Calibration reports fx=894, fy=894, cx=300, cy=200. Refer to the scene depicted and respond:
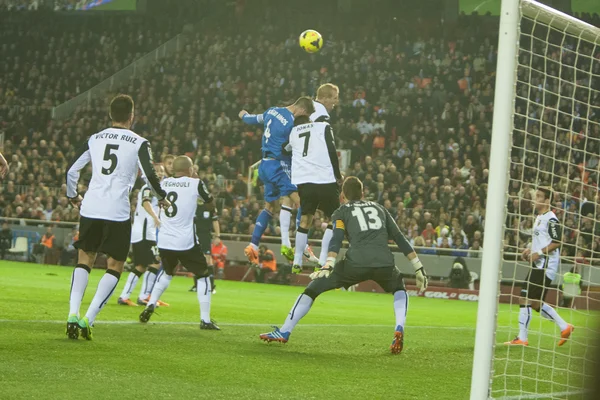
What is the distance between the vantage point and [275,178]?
37.6 ft

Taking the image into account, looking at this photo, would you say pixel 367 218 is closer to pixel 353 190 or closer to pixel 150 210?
pixel 353 190

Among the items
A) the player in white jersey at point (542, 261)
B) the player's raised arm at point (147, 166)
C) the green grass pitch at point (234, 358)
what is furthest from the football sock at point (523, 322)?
the player's raised arm at point (147, 166)

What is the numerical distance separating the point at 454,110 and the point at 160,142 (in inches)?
411

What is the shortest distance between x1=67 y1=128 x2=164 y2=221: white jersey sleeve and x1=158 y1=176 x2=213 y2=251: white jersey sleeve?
2047mm

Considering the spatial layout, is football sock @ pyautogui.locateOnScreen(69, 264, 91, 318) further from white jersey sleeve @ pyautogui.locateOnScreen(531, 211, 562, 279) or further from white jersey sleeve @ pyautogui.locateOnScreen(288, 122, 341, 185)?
white jersey sleeve @ pyautogui.locateOnScreen(531, 211, 562, 279)

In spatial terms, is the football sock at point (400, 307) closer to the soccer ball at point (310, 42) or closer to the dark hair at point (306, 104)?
the dark hair at point (306, 104)

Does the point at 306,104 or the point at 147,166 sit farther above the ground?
the point at 306,104

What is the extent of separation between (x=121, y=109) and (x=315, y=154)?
3.18m

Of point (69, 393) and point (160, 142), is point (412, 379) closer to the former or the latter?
point (69, 393)

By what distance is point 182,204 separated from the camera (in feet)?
34.8

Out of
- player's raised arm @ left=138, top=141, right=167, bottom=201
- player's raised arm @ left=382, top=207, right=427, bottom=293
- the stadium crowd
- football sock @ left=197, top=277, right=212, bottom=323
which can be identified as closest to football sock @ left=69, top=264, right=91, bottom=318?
player's raised arm @ left=138, top=141, right=167, bottom=201

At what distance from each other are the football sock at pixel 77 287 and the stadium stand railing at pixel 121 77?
28582mm

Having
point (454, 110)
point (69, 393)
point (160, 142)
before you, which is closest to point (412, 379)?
point (69, 393)

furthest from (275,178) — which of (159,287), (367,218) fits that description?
(367,218)
